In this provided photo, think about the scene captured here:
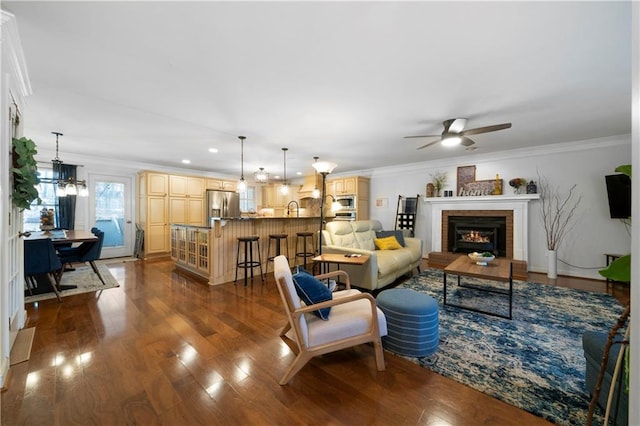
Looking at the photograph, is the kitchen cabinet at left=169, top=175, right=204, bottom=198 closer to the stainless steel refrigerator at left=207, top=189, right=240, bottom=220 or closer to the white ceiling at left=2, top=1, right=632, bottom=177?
the stainless steel refrigerator at left=207, top=189, right=240, bottom=220

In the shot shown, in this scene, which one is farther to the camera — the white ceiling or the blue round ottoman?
the blue round ottoman

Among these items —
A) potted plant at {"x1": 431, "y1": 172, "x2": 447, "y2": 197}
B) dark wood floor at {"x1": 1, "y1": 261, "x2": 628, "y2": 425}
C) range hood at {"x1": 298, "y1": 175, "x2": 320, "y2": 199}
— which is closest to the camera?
dark wood floor at {"x1": 1, "y1": 261, "x2": 628, "y2": 425}

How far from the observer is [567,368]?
1.96 m

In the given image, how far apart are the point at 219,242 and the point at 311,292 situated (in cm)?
286

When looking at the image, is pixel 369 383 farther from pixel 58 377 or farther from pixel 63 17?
pixel 63 17

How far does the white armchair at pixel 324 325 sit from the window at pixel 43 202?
658cm

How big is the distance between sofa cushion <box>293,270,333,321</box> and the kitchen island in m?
2.74

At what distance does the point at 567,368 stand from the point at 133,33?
4.14m

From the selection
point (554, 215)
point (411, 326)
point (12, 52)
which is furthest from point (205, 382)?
point (554, 215)

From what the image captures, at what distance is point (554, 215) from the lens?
4.76m

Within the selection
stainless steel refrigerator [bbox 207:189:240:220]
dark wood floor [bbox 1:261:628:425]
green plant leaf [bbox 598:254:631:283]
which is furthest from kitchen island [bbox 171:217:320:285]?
green plant leaf [bbox 598:254:631:283]

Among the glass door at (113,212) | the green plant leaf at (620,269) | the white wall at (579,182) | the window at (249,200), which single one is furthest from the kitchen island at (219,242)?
the white wall at (579,182)

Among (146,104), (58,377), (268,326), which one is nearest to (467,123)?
(268,326)

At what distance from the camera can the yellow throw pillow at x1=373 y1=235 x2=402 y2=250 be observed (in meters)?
4.78
